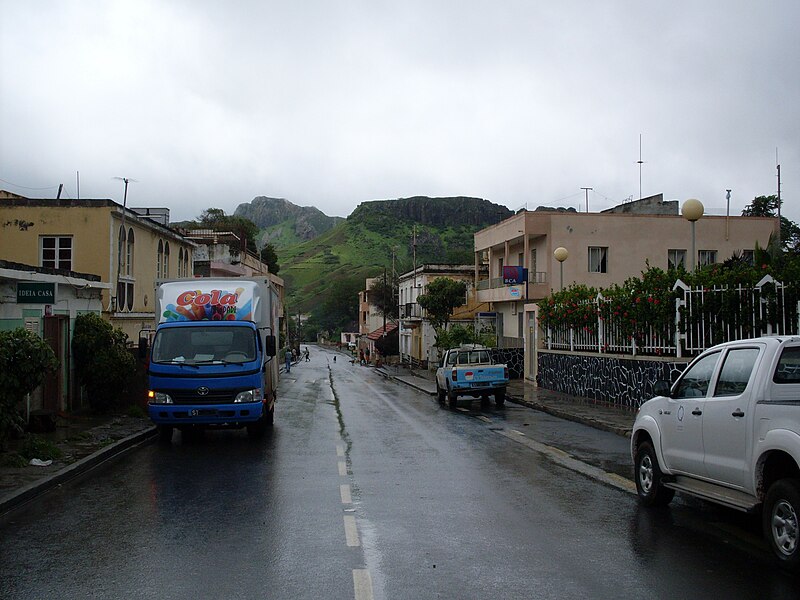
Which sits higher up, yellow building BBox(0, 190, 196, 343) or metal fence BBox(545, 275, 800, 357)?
yellow building BBox(0, 190, 196, 343)

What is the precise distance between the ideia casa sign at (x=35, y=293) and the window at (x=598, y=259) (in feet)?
90.8

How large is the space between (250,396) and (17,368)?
167 inches

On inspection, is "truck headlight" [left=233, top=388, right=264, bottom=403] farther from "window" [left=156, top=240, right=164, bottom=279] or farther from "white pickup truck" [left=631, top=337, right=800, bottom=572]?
"window" [left=156, top=240, right=164, bottom=279]

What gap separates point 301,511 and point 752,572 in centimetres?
462

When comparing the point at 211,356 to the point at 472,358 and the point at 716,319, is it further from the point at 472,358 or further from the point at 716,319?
the point at 472,358

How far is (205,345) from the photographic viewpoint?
51.0ft

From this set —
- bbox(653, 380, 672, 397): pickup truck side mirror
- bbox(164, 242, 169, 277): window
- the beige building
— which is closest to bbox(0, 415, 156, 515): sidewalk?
bbox(653, 380, 672, 397): pickup truck side mirror

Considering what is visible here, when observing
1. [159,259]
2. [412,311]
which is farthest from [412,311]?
[159,259]

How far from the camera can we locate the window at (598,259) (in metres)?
37.9

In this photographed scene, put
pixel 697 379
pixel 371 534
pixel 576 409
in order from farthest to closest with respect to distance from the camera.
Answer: pixel 576 409, pixel 697 379, pixel 371 534

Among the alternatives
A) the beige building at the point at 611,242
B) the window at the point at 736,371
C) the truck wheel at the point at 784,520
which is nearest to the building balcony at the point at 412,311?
the beige building at the point at 611,242

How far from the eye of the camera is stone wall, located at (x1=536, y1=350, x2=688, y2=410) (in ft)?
64.4

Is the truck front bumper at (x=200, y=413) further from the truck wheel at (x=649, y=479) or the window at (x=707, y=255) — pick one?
the window at (x=707, y=255)

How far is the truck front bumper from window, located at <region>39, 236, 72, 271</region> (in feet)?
45.6
